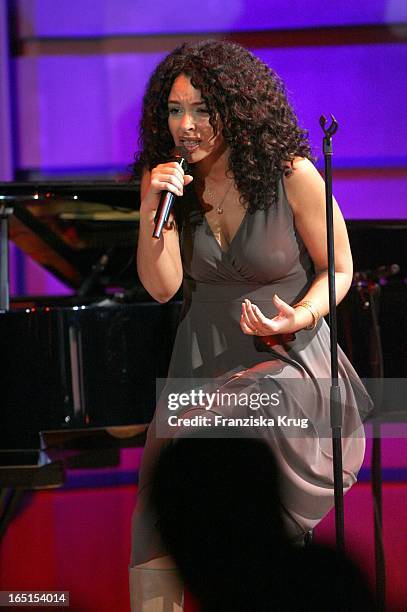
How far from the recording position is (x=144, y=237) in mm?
1795

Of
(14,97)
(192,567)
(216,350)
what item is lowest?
(192,567)

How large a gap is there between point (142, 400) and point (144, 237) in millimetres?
901

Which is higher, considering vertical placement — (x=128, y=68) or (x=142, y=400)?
(x=128, y=68)

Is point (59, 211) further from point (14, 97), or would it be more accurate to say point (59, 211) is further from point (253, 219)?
point (14, 97)

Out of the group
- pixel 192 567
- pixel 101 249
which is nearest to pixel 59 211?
pixel 101 249

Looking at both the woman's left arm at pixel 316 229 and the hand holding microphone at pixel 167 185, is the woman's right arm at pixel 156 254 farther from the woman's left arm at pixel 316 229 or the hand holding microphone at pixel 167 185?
the woman's left arm at pixel 316 229

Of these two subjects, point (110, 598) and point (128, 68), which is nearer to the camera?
point (110, 598)

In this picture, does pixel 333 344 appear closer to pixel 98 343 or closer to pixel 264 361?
pixel 264 361

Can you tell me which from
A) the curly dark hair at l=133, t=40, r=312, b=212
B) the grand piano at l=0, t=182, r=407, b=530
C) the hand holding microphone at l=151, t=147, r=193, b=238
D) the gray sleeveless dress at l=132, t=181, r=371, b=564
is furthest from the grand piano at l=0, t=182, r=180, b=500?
the hand holding microphone at l=151, t=147, r=193, b=238

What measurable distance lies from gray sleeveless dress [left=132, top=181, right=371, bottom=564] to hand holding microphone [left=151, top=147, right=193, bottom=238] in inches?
8.5

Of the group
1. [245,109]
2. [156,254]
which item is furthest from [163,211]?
[245,109]

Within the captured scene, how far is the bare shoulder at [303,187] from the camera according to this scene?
1.80 m

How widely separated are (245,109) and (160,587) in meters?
0.94

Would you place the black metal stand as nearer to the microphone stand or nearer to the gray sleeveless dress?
the gray sleeveless dress
